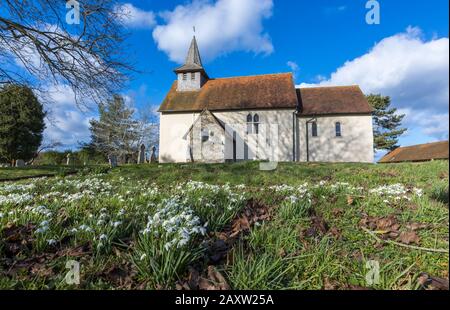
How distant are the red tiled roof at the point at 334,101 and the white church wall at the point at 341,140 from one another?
2.28 feet

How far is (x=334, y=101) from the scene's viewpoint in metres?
27.1

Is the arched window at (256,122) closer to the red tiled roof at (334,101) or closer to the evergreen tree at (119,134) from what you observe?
the red tiled roof at (334,101)

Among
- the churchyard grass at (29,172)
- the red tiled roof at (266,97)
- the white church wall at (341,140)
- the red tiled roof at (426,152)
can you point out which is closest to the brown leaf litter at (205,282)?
the red tiled roof at (426,152)

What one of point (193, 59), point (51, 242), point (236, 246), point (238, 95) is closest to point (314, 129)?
point (238, 95)

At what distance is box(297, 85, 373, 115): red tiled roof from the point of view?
25906 millimetres

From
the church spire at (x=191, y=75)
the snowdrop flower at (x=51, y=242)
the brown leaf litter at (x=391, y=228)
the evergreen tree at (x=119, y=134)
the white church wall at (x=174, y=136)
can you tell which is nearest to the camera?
the snowdrop flower at (x=51, y=242)

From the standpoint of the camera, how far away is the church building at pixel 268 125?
25.4 metres

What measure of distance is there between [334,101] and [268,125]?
24.7ft

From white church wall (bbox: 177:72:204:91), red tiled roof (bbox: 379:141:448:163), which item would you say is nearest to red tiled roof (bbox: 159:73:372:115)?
white church wall (bbox: 177:72:204:91)

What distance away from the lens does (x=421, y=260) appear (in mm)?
2453
